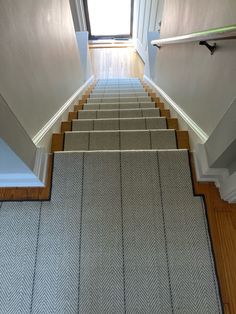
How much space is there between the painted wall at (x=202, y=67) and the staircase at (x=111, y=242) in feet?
1.23

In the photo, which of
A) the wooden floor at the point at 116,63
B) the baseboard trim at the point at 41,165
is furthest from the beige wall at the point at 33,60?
the wooden floor at the point at 116,63

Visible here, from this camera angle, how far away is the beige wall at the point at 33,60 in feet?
3.90

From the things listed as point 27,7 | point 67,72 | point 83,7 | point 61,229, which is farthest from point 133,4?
point 61,229

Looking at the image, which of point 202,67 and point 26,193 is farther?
point 202,67

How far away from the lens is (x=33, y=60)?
1.55 metres

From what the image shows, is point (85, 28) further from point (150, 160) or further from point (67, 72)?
point (150, 160)

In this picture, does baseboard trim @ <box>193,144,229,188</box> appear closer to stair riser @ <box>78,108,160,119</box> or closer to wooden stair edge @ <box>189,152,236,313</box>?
wooden stair edge @ <box>189,152,236,313</box>

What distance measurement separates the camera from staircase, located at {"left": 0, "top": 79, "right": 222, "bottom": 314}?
42.6 inches

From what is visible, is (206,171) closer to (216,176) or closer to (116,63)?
(216,176)

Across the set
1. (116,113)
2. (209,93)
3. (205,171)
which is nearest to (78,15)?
(116,113)

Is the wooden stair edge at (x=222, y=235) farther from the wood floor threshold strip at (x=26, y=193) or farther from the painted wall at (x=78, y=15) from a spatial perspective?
the painted wall at (x=78, y=15)

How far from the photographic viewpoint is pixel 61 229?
123 cm

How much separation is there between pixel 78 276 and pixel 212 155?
92 centimetres

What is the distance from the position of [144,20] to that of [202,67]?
4.94 metres
